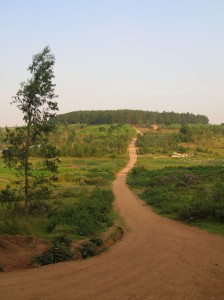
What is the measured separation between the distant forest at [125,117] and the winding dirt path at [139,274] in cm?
13755

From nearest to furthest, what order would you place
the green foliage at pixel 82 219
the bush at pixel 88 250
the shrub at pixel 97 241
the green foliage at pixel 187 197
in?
the bush at pixel 88 250 < the shrub at pixel 97 241 < the green foliage at pixel 82 219 < the green foliage at pixel 187 197

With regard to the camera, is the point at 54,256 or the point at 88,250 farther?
the point at 88,250

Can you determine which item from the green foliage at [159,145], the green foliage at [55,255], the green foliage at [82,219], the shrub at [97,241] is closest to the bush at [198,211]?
the green foliage at [82,219]

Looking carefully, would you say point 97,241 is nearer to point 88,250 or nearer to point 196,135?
point 88,250

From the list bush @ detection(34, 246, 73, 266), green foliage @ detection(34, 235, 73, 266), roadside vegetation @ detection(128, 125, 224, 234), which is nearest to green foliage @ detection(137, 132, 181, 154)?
roadside vegetation @ detection(128, 125, 224, 234)

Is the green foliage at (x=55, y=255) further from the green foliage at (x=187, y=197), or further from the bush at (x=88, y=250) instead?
the green foliage at (x=187, y=197)

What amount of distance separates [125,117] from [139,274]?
147 meters

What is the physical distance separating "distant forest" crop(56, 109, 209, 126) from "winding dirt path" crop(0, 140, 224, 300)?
138 m

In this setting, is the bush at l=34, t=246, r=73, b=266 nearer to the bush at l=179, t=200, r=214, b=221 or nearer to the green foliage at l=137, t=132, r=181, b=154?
the bush at l=179, t=200, r=214, b=221

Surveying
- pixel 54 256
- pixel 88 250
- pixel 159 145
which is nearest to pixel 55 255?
pixel 54 256

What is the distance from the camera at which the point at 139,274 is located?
983 centimetres

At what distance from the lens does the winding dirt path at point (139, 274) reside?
7949 mm

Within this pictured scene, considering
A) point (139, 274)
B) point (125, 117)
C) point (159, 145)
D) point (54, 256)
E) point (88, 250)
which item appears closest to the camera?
point (139, 274)

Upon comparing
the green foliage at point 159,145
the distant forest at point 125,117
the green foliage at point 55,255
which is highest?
the distant forest at point 125,117
